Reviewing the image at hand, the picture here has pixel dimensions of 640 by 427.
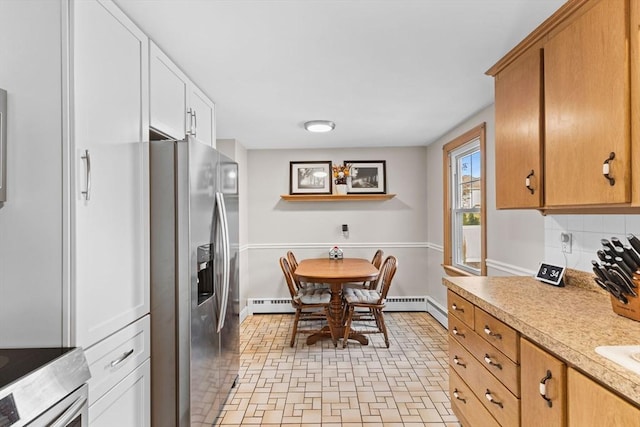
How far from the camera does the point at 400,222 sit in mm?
4965

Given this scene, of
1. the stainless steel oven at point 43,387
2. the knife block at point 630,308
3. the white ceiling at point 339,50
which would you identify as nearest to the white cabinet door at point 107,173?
the stainless steel oven at point 43,387

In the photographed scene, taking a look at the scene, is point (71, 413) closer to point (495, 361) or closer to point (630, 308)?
point (495, 361)

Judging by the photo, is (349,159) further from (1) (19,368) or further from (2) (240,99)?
(1) (19,368)

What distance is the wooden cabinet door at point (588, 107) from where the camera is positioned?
4.15ft

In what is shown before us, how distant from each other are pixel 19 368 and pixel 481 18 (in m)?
2.32

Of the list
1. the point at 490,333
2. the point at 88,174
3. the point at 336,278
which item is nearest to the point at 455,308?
the point at 490,333

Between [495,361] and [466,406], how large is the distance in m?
0.56

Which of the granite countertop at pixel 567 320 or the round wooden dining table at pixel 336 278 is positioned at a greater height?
the granite countertop at pixel 567 320

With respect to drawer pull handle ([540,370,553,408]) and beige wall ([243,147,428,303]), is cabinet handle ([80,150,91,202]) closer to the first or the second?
drawer pull handle ([540,370,553,408])

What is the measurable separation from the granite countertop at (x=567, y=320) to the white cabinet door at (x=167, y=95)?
1997mm

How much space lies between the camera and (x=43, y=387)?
104cm

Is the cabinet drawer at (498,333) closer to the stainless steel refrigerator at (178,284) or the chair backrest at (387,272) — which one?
the stainless steel refrigerator at (178,284)

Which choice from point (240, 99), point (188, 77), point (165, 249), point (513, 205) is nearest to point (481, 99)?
point (513, 205)

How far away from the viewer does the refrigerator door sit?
1.90m
